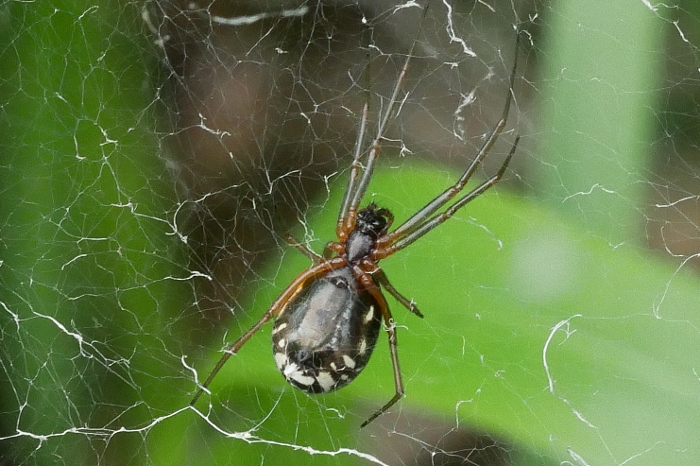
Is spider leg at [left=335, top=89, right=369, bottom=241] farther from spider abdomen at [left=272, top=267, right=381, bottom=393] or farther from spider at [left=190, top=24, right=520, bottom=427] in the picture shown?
spider abdomen at [left=272, top=267, right=381, bottom=393]

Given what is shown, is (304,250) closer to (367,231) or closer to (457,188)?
(367,231)

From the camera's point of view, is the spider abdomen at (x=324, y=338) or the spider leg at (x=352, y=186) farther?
the spider leg at (x=352, y=186)

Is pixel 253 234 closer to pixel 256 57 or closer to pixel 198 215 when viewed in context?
pixel 198 215

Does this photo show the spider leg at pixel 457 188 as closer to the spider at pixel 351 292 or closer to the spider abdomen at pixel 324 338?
the spider at pixel 351 292

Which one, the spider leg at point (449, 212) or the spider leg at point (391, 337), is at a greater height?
the spider leg at point (449, 212)

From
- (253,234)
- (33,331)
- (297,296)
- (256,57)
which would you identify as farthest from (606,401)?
(33,331)

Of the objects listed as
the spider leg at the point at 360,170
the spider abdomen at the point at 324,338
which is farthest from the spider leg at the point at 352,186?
the spider abdomen at the point at 324,338
